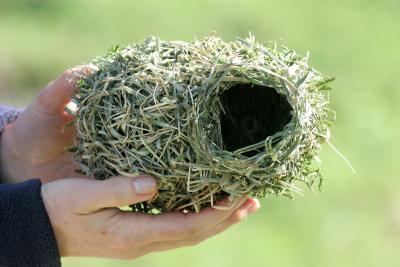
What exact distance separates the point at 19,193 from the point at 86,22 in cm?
349

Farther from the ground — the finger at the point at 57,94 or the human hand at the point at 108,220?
the finger at the point at 57,94

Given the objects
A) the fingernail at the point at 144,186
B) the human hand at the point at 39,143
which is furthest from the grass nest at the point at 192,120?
the human hand at the point at 39,143

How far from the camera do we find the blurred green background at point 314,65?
380cm

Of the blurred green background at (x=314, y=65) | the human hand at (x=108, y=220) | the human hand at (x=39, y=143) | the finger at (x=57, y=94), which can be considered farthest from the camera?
the blurred green background at (x=314, y=65)

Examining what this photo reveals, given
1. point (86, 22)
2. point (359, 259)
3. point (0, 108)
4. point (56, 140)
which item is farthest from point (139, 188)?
point (86, 22)

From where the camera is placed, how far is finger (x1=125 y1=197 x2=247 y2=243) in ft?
6.40

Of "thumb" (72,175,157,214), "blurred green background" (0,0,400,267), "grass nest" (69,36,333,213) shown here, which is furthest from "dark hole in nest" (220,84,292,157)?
"blurred green background" (0,0,400,267)

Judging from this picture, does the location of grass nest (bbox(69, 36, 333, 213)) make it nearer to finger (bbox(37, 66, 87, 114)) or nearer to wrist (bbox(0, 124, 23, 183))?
finger (bbox(37, 66, 87, 114))

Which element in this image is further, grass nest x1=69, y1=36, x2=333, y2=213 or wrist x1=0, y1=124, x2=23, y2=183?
wrist x1=0, y1=124, x2=23, y2=183

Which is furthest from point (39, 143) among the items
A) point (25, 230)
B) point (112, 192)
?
point (112, 192)

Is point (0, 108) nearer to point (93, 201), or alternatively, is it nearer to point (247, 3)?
point (93, 201)

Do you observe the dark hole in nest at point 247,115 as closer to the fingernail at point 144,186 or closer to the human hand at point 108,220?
the human hand at point 108,220

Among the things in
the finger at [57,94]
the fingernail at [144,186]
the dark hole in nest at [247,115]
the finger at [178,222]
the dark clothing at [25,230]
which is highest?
the dark hole in nest at [247,115]

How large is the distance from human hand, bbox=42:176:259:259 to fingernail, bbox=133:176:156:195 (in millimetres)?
38
